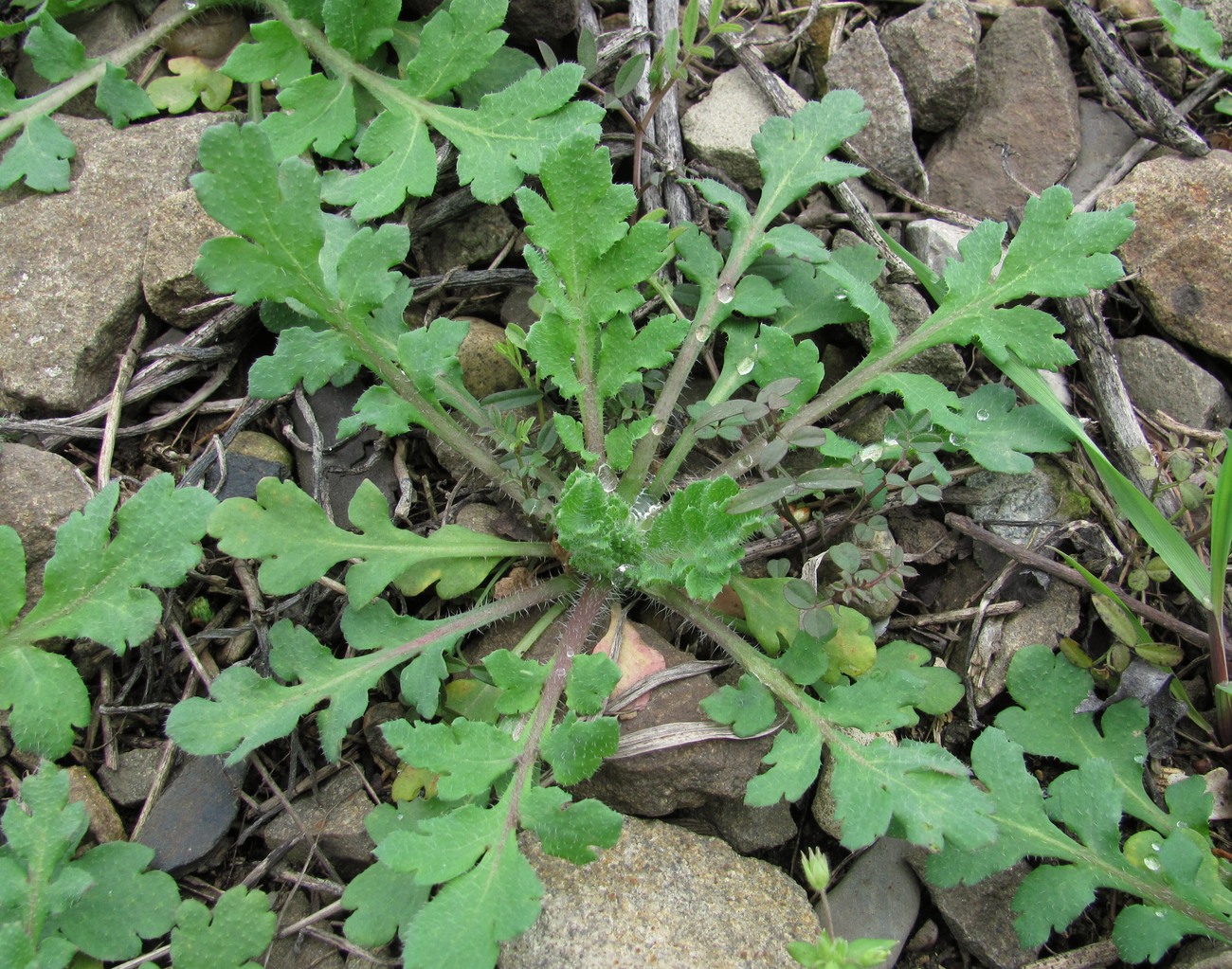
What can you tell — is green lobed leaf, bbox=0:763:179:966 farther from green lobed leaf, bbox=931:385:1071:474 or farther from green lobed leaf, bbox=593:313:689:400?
green lobed leaf, bbox=931:385:1071:474

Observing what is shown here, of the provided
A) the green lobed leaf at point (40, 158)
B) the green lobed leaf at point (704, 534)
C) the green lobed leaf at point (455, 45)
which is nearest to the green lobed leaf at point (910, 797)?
the green lobed leaf at point (704, 534)

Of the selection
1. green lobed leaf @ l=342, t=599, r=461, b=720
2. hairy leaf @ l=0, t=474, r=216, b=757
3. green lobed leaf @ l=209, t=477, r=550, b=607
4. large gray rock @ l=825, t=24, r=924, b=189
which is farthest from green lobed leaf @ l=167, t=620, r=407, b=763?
large gray rock @ l=825, t=24, r=924, b=189

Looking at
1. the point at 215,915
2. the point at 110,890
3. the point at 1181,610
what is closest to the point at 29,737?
the point at 110,890

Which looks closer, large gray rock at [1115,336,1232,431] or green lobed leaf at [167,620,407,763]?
green lobed leaf at [167,620,407,763]

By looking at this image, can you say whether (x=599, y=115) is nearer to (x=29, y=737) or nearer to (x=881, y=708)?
(x=881, y=708)

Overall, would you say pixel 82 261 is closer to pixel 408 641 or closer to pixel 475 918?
pixel 408 641

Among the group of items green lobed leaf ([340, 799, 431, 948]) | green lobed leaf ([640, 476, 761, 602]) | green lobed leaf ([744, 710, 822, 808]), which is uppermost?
green lobed leaf ([640, 476, 761, 602])
